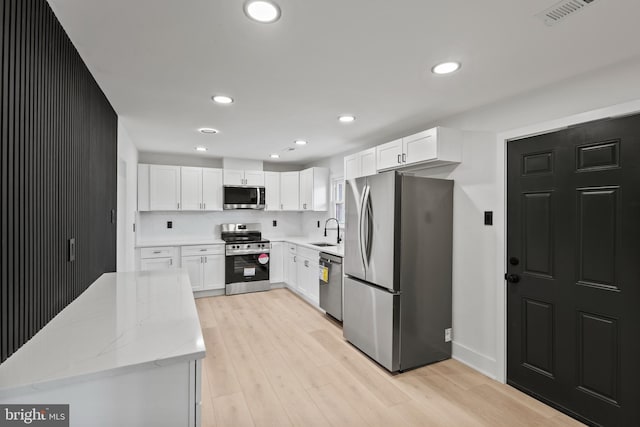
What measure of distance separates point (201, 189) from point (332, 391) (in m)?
3.90

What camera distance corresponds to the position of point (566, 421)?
2066mm

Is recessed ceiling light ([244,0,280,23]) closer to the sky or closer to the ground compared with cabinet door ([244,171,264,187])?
closer to the sky

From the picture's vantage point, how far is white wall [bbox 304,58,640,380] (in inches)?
84.4

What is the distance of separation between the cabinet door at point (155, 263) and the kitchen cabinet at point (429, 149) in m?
3.66

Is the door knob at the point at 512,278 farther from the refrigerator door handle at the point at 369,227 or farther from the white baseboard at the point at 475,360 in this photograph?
the refrigerator door handle at the point at 369,227

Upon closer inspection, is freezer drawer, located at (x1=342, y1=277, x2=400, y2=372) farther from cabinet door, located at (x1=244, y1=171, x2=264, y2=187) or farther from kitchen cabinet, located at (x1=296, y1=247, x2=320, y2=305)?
cabinet door, located at (x1=244, y1=171, x2=264, y2=187)

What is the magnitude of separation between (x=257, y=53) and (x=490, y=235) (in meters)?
2.35

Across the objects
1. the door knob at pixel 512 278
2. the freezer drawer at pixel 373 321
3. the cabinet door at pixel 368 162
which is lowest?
the freezer drawer at pixel 373 321

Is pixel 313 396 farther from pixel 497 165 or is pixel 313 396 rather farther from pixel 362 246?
pixel 497 165

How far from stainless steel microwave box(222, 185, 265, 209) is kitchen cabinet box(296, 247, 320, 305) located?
1.21 m

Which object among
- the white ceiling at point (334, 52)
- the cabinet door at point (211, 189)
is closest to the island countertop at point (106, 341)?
the white ceiling at point (334, 52)

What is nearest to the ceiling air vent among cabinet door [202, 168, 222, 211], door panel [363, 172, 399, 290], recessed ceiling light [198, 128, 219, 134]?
door panel [363, 172, 399, 290]

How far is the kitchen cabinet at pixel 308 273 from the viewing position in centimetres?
438

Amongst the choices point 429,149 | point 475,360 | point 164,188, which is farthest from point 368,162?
point 164,188
